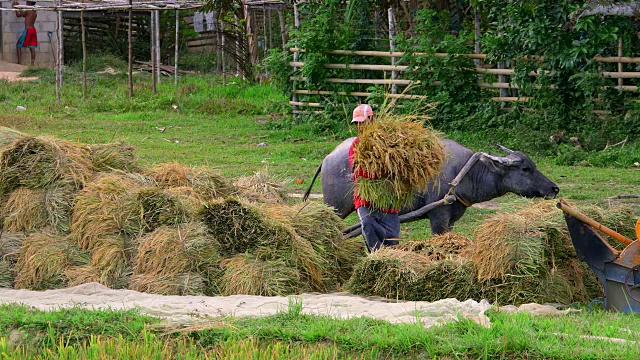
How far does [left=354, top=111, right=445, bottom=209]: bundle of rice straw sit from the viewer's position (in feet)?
25.6

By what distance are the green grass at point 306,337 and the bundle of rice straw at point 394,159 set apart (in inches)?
73.4

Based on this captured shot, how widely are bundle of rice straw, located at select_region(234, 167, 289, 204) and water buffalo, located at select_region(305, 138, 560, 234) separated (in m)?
0.46

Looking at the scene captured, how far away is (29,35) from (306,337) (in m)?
24.0

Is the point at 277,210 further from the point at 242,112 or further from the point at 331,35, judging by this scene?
the point at 242,112

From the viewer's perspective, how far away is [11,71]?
27.0 metres

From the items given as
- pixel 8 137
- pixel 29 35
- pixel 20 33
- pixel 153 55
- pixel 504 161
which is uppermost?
pixel 20 33

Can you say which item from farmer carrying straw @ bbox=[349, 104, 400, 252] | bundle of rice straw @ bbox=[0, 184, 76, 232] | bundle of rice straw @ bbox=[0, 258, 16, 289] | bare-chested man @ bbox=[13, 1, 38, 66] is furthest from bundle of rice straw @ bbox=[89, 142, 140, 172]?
bare-chested man @ bbox=[13, 1, 38, 66]

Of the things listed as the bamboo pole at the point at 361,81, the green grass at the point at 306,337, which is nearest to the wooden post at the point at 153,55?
the bamboo pole at the point at 361,81

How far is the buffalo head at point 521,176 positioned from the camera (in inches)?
367

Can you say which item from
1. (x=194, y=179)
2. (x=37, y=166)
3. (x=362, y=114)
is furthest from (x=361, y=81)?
(x=37, y=166)

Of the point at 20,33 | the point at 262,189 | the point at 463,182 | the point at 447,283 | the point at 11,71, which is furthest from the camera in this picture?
the point at 20,33

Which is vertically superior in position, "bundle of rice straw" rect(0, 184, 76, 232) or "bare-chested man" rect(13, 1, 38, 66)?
"bare-chested man" rect(13, 1, 38, 66)

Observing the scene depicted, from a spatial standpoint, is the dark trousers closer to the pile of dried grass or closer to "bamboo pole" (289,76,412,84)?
the pile of dried grass

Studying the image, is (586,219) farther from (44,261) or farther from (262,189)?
(44,261)
